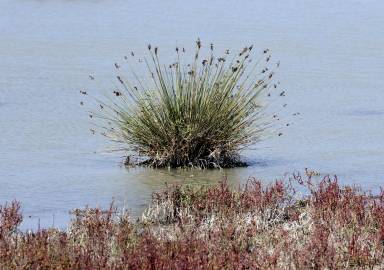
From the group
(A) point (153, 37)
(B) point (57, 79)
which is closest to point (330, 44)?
(A) point (153, 37)

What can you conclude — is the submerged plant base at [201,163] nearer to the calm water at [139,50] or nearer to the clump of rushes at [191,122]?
the clump of rushes at [191,122]

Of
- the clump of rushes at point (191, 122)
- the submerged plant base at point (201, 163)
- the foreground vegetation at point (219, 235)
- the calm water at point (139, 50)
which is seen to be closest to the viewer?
the foreground vegetation at point (219, 235)

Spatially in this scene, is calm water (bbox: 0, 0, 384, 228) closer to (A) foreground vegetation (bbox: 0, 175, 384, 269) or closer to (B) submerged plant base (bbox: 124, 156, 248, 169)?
(B) submerged plant base (bbox: 124, 156, 248, 169)

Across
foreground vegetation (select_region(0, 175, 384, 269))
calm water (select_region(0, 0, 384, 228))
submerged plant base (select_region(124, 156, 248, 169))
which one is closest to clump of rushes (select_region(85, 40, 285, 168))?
submerged plant base (select_region(124, 156, 248, 169))

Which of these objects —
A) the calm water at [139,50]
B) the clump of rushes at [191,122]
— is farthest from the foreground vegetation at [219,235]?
the clump of rushes at [191,122]

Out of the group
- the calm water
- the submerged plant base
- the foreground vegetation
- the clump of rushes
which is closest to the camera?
the foreground vegetation

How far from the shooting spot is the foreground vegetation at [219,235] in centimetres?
669

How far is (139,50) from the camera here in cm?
2197

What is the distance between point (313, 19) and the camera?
29438mm

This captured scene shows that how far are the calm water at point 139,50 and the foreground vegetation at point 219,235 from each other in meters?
1.10

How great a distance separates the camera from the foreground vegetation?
6.69m

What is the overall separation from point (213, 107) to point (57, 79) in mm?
7150

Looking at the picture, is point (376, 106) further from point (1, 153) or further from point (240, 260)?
point (240, 260)

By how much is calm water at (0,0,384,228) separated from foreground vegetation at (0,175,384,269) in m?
1.10
